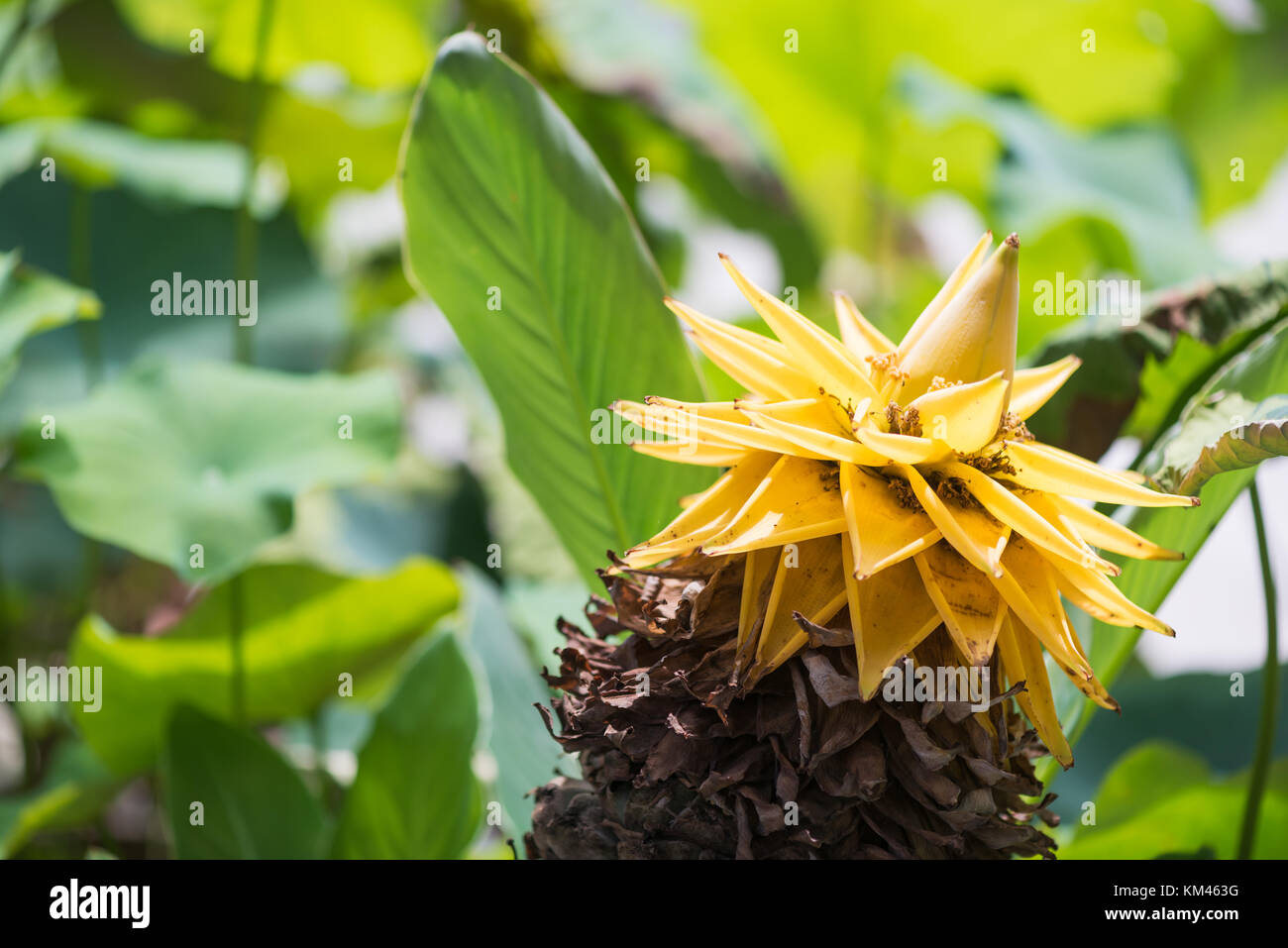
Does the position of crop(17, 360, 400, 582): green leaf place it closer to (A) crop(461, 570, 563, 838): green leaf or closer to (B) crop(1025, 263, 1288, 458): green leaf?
(A) crop(461, 570, 563, 838): green leaf

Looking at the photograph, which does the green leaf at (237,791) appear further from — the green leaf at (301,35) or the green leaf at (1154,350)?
the green leaf at (301,35)

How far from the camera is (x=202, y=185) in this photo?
969mm

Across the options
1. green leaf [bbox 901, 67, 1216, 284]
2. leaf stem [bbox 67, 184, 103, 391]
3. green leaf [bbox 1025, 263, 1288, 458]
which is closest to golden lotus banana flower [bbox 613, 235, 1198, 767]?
green leaf [bbox 1025, 263, 1288, 458]

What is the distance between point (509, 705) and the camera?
1.82 feet

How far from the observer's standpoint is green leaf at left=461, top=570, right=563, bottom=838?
1.64 ft

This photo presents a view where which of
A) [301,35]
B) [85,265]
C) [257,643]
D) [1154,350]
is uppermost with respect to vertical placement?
[301,35]

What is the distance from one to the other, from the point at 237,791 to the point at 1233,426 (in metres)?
0.61

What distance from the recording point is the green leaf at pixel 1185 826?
512 mm

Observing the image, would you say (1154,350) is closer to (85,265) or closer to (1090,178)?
(1090,178)

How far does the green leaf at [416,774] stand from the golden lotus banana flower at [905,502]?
0.27 metres

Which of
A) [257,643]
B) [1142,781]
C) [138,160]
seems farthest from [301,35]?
[1142,781]

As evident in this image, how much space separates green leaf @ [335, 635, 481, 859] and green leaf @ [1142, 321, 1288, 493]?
377mm

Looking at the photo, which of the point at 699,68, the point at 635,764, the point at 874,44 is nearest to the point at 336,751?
the point at 635,764

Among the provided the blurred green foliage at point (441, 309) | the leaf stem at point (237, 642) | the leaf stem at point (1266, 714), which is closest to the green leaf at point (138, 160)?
the blurred green foliage at point (441, 309)
